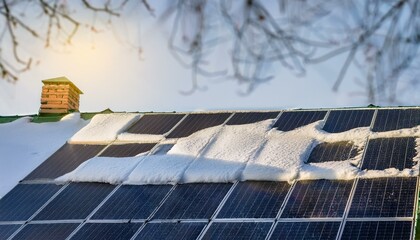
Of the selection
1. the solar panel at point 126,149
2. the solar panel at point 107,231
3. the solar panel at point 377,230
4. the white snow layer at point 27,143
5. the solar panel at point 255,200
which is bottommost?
the white snow layer at point 27,143

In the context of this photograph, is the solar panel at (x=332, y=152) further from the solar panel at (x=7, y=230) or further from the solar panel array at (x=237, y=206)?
the solar panel at (x=7, y=230)

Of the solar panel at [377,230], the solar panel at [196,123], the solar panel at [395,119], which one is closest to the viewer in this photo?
the solar panel at [377,230]

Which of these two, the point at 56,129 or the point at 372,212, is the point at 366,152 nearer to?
the point at 372,212

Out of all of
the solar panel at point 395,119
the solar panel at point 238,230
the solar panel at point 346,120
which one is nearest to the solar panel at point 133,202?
the solar panel at point 238,230

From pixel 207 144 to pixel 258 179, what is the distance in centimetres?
205

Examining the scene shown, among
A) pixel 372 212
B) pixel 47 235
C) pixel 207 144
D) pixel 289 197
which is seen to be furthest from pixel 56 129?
pixel 372 212

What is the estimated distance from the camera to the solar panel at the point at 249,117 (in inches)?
754

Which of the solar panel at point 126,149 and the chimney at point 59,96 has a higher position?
the solar panel at point 126,149

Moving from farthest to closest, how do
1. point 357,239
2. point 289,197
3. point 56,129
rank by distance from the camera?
point 56,129 < point 289,197 < point 357,239

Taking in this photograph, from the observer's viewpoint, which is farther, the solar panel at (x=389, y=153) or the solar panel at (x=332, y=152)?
the solar panel at (x=332, y=152)

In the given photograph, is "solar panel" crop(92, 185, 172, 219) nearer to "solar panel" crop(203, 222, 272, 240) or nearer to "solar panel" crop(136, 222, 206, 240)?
"solar panel" crop(136, 222, 206, 240)

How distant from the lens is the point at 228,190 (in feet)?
52.2

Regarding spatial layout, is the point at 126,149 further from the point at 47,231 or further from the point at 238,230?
the point at 238,230

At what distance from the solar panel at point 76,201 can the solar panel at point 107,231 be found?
0.59 meters
